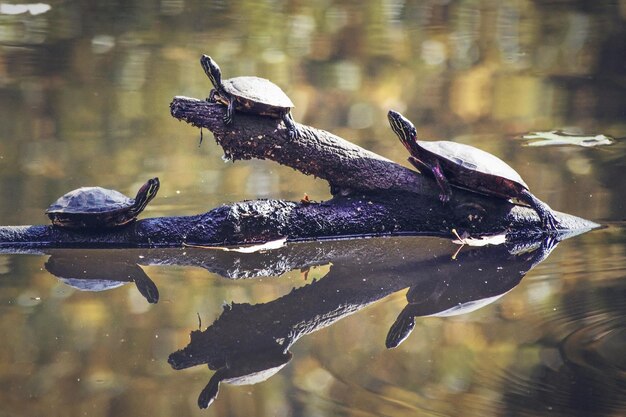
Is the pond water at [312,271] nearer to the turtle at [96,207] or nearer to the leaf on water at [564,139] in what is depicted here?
the leaf on water at [564,139]

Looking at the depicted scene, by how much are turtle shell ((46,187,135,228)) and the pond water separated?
0.19 metres

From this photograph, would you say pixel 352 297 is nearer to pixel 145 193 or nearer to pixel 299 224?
pixel 299 224

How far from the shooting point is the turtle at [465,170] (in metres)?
4.18

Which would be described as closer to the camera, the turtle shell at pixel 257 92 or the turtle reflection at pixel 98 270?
the turtle reflection at pixel 98 270

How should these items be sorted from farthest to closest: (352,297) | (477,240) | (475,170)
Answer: (477,240) → (475,170) → (352,297)

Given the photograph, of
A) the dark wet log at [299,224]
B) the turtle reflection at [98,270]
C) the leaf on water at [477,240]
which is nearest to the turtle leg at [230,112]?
the dark wet log at [299,224]

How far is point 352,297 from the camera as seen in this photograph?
3629 mm

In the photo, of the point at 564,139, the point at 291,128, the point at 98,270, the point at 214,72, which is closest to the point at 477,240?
the point at 291,128

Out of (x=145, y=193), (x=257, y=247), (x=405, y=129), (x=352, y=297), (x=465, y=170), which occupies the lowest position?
(x=257, y=247)

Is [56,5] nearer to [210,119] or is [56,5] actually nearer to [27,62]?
[27,62]

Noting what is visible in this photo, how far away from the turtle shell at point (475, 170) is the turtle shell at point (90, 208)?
162 centimetres

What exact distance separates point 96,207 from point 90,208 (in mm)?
30

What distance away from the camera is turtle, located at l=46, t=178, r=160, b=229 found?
4.11 metres

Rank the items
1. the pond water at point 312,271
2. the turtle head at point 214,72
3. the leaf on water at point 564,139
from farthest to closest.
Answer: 1. the leaf on water at point 564,139
2. the turtle head at point 214,72
3. the pond water at point 312,271
